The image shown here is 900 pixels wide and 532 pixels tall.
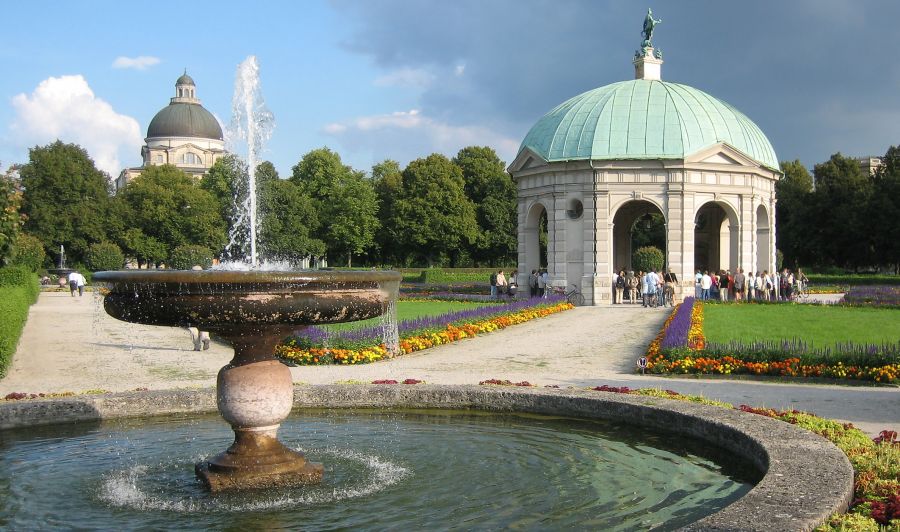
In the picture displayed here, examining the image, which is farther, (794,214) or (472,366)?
(794,214)

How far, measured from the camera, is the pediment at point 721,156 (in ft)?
125

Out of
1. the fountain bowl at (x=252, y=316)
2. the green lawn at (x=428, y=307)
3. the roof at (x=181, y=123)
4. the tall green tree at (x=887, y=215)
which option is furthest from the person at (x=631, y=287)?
the roof at (x=181, y=123)

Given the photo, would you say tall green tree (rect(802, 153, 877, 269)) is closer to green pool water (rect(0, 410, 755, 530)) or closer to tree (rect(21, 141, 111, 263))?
green pool water (rect(0, 410, 755, 530))

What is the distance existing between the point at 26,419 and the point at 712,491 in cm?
788

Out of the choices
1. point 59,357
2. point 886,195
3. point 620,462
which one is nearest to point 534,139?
point 59,357

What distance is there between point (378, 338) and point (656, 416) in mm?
10039

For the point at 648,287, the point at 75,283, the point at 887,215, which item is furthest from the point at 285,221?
the point at 887,215

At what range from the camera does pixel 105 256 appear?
67562 millimetres

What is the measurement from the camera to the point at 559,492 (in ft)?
24.8

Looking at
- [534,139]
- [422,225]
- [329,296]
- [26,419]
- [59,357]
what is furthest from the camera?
[422,225]

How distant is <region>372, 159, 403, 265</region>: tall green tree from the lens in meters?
76.2

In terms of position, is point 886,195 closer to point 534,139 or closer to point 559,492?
point 534,139

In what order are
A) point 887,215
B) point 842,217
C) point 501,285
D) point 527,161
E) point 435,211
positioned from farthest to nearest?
point 435,211 < point 842,217 < point 887,215 < point 501,285 < point 527,161

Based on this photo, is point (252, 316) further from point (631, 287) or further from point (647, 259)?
point (647, 259)
